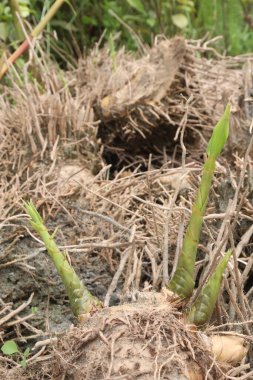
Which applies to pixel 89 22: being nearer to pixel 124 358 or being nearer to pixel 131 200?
pixel 131 200

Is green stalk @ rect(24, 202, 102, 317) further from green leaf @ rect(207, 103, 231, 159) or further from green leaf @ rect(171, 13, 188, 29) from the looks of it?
green leaf @ rect(171, 13, 188, 29)

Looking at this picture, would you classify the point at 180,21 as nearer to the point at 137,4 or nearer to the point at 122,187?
the point at 137,4

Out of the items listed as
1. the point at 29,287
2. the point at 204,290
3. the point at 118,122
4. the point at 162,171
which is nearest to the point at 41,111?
the point at 118,122

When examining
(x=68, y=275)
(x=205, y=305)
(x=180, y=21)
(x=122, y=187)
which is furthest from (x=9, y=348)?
(x=180, y=21)

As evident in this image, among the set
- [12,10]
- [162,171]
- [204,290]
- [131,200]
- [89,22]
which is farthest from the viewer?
[89,22]

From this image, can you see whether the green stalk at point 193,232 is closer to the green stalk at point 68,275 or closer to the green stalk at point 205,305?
the green stalk at point 205,305

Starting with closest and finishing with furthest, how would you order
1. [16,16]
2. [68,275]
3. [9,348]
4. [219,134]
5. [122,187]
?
1. [219,134]
2. [68,275]
3. [9,348]
4. [122,187]
5. [16,16]

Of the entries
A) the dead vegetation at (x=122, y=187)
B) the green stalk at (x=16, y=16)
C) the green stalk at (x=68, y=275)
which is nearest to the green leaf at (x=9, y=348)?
the dead vegetation at (x=122, y=187)
